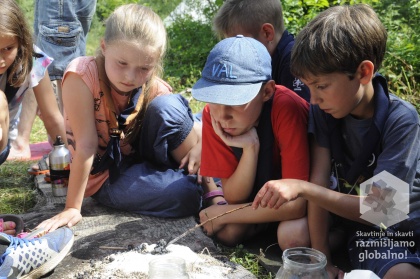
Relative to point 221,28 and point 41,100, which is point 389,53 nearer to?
point 221,28

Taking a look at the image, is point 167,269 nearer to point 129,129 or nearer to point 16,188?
point 129,129

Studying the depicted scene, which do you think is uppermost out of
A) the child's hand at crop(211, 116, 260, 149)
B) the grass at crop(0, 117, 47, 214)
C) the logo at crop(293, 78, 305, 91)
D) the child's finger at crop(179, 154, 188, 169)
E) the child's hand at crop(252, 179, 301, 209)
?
the logo at crop(293, 78, 305, 91)

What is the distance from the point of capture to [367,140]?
241 cm

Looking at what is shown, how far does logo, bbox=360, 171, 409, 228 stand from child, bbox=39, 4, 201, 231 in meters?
1.06

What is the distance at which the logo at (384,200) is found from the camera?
2320mm

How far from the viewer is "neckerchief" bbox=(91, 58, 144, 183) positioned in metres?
3.15

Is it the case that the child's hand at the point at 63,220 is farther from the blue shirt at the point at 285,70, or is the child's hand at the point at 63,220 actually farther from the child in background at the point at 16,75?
the blue shirt at the point at 285,70

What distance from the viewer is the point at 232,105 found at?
8.19ft

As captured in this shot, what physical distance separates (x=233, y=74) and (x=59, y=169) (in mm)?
1470

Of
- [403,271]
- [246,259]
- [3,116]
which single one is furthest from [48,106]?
[403,271]

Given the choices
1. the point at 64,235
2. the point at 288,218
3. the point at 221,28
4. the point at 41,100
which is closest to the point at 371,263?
the point at 288,218

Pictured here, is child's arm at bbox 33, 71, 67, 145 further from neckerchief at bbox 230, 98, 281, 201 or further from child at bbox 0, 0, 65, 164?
neckerchief at bbox 230, 98, 281, 201

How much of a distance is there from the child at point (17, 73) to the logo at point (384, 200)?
1.90 metres

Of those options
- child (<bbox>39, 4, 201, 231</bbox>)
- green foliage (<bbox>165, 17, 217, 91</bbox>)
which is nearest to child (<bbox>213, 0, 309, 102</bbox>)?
child (<bbox>39, 4, 201, 231</bbox>)
